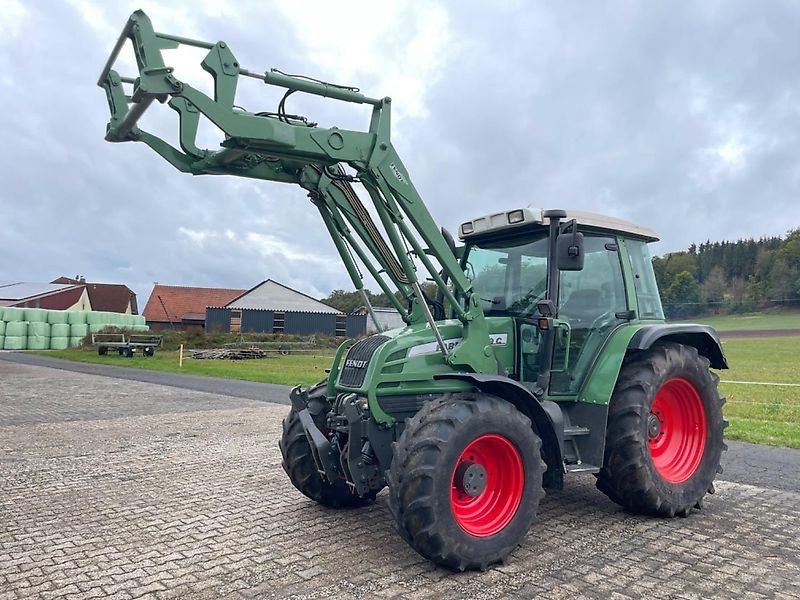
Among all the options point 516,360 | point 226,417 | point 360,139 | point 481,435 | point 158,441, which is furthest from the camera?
point 226,417

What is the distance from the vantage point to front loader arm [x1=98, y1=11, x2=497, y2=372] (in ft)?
13.5

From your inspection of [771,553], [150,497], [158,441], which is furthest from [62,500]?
[771,553]

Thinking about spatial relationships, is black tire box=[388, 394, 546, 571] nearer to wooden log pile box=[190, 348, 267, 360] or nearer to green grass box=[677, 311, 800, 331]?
wooden log pile box=[190, 348, 267, 360]

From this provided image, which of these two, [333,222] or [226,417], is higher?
[333,222]

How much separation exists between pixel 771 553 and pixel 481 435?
2.20 metres

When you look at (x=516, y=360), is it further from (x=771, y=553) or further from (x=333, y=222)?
(x=771, y=553)

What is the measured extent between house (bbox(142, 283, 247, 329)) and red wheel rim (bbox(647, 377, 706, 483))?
59301 millimetres

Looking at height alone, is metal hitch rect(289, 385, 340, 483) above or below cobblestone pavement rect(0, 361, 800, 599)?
above

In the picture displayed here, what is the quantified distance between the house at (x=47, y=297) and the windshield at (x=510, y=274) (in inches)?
2469

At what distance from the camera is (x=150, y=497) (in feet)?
20.5

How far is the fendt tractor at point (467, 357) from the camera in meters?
4.18

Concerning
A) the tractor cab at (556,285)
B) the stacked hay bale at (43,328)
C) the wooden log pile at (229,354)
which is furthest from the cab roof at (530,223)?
the stacked hay bale at (43,328)

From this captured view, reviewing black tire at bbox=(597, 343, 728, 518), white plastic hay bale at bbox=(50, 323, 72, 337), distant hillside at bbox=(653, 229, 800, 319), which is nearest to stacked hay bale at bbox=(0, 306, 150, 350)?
white plastic hay bale at bbox=(50, 323, 72, 337)

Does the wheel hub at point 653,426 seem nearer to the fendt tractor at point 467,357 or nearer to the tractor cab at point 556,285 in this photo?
the fendt tractor at point 467,357
